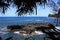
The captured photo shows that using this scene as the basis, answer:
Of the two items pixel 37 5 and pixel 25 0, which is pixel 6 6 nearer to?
pixel 25 0

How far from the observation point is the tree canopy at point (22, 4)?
3.83 metres

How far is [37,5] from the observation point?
394 centimetres

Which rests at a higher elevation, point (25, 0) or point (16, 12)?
point (25, 0)

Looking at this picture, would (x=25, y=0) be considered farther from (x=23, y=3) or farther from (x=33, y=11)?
(x=33, y=11)

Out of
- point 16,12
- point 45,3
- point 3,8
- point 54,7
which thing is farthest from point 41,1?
point 3,8

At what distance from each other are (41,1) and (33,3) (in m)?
0.19

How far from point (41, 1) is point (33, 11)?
0.31 meters

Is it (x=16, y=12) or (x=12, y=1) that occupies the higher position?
(x=12, y=1)

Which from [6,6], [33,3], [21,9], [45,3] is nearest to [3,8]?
[6,6]

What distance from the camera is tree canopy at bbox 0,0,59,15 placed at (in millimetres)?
3826

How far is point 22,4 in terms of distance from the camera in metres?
3.93

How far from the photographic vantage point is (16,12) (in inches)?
156

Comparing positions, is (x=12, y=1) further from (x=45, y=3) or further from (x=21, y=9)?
(x=45, y=3)

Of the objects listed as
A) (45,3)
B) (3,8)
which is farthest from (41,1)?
(3,8)
